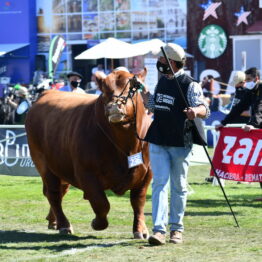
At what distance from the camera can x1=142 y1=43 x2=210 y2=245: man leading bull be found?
8.46m

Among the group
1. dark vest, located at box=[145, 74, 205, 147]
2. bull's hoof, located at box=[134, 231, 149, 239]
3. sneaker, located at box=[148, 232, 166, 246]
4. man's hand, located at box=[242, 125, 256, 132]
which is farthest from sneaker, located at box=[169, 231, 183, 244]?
man's hand, located at box=[242, 125, 256, 132]

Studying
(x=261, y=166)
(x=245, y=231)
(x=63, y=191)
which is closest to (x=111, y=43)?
(x=261, y=166)

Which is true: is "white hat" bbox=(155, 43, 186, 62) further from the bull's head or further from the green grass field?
the green grass field

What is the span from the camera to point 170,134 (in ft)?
27.9

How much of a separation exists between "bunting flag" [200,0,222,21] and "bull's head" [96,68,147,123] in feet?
86.4

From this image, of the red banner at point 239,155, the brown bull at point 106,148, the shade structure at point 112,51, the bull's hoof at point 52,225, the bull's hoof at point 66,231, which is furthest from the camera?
the shade structure at point 112,51

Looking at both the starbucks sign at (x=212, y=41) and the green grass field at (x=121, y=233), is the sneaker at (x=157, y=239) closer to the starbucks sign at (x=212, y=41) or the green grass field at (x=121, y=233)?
the green grass field at (x=121, y=233)

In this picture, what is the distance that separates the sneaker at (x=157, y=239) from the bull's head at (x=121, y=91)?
1.20 metres

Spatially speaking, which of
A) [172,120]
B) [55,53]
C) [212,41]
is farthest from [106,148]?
[212,41]

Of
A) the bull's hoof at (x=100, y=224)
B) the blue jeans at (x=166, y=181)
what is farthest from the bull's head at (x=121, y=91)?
the bull's hoof at (x=100, y=224)

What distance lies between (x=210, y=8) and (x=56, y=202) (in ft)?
85.0

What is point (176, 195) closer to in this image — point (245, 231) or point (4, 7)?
point (245, 231)

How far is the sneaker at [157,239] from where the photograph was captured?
839cm

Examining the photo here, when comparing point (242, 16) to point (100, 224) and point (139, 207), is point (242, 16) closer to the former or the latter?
point (139, 207)
